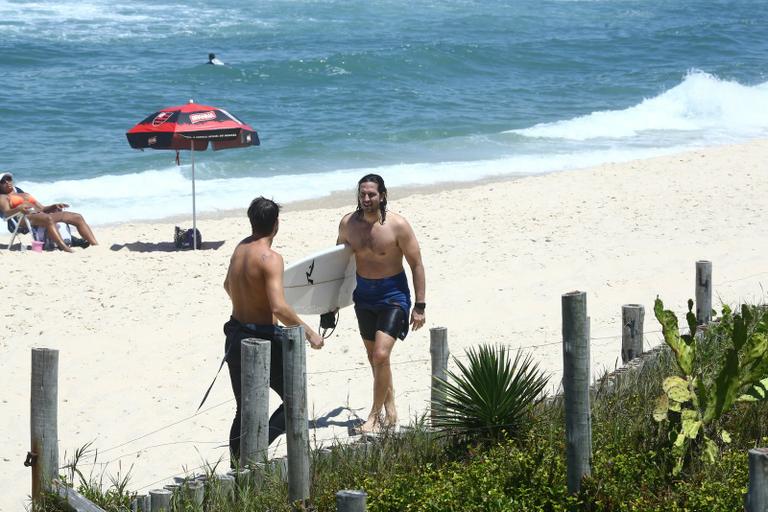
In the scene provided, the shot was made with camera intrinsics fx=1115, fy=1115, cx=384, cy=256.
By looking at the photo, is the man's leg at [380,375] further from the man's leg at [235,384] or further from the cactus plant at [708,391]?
the cactus plant at [708,391]

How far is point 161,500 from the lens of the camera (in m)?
4.87

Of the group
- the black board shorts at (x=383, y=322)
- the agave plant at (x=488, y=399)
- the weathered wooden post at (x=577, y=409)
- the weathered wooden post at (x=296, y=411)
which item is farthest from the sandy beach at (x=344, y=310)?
the weathered wooden post at (x=577, y=409)

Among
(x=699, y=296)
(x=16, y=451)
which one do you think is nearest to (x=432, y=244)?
(x=699, y=296)

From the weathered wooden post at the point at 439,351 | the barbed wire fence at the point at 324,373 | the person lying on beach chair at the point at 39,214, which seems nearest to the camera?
the weathered wooden post at the point at 439,351

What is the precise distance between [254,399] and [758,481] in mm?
2336

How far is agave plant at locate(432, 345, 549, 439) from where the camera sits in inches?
207

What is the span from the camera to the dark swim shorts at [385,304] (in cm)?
A: 651

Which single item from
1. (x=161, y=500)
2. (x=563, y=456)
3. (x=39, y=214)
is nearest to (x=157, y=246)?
(x=39, y=214)

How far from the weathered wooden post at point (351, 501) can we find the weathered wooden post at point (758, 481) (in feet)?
4.58

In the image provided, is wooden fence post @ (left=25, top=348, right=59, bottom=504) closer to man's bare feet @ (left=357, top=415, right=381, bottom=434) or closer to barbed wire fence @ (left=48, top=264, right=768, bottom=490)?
barbed wire fence @ (left=48, top=264, right=768, bottom=490)

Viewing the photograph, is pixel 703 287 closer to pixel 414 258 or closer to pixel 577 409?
pixel 414 258

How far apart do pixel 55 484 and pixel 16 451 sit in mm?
2208

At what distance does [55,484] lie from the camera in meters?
5.22

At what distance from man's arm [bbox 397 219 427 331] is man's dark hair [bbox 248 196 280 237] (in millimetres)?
898
